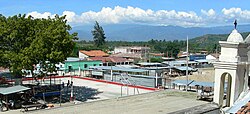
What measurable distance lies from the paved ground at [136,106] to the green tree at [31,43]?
14057mm

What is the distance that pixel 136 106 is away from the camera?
32.1 feet

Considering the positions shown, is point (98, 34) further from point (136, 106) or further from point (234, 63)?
point (234, 63)

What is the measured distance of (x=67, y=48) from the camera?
25.2 m

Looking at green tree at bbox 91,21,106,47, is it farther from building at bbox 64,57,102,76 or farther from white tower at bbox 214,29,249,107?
white tower at bbox 214,29,249,107

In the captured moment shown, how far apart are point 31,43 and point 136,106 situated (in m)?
16.5

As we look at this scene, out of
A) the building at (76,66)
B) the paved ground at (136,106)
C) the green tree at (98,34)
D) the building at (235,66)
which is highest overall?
the green tree at (98,34)

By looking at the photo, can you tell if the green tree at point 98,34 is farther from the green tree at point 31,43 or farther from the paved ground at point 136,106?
the paved ground at point 136,106

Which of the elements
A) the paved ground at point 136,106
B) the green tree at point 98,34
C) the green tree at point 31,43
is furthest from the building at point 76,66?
the green tree at point 98,34

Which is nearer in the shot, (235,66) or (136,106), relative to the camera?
(235,66)

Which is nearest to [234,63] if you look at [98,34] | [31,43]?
[31,43]

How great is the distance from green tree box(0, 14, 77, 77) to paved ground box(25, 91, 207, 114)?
14.1 metres

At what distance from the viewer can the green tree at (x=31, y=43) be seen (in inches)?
914

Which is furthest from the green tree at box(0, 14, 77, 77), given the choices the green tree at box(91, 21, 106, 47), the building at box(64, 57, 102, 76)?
the green tree at box(91, 21, 106, 47)

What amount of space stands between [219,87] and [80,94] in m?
23.6
